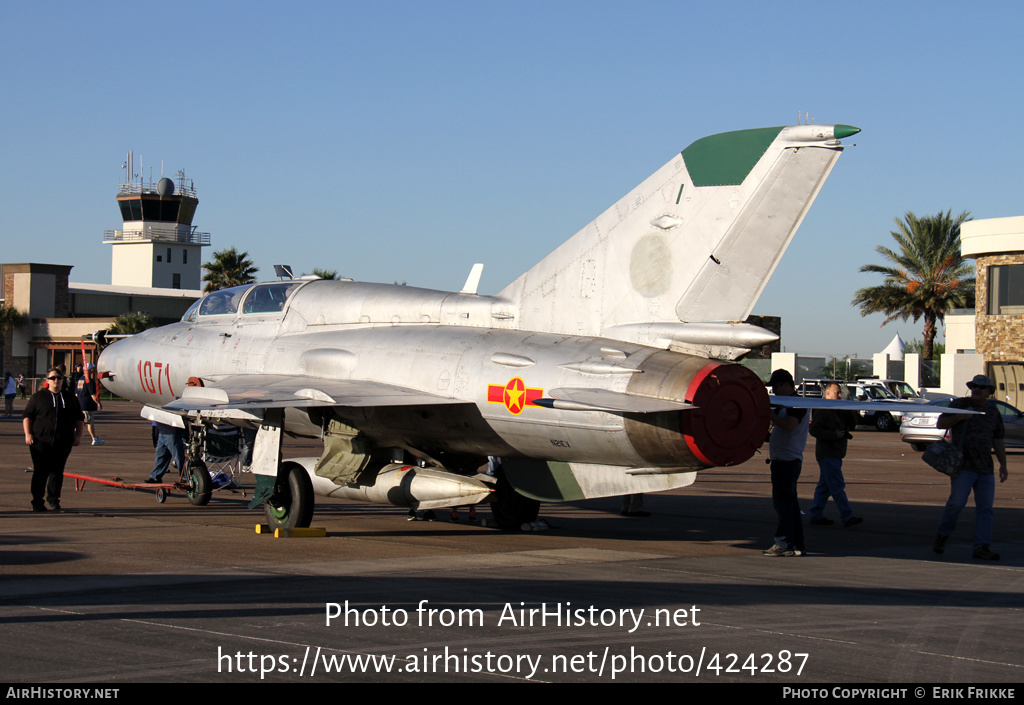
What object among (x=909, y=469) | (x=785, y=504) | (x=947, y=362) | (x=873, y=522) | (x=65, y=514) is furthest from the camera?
(x=947, y=362)

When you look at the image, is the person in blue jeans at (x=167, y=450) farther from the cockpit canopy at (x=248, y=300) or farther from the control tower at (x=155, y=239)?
the control tower at (x=155, y=239)

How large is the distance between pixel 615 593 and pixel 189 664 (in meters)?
3.84

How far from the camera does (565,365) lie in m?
10.8

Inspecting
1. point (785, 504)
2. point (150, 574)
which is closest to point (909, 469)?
point (785, 504)

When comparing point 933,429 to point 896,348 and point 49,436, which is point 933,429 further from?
point 896,348

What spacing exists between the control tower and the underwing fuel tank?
278ft

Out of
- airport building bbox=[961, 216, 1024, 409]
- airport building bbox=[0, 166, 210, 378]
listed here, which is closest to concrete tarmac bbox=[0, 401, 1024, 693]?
airport building bbox=[961, 216, 1024, 409]

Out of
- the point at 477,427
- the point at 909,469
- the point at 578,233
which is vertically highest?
the point at 578,233

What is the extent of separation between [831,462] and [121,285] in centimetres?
8818

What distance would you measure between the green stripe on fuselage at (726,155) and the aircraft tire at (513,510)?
15.8ft

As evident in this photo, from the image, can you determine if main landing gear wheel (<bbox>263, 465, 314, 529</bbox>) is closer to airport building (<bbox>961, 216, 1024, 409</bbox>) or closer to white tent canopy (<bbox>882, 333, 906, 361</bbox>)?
airport building (<bbox>961, 216, 1024, 409</bbox>)

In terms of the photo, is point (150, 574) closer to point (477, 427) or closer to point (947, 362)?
point (477, 427)

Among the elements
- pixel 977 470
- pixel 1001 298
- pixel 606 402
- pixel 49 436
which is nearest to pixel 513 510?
pixel 606 402

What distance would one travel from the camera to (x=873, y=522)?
14898 millimetres
